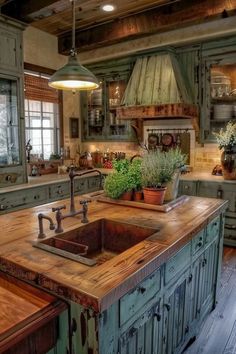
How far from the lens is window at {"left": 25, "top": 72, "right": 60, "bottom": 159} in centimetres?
453

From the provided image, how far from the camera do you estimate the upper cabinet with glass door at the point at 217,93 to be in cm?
406

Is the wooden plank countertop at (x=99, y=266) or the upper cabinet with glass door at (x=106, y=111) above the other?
the upper cabinet with glass door at (x=106, y=111)

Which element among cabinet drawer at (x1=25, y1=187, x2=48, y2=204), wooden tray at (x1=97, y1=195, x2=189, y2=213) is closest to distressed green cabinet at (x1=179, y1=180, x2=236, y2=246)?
wooden tray at (x1=97, y1=195, x2=189, y2=213)

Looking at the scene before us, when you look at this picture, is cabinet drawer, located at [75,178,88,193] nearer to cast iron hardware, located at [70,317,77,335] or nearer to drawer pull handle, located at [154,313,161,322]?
drawer pull handle, located at [154,313,161,322]

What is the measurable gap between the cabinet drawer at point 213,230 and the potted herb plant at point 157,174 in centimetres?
39

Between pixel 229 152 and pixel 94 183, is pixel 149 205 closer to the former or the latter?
pixel 229 152

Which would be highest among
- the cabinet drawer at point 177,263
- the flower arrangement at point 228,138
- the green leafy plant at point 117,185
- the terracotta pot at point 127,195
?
the flower arrangement at point 228,138

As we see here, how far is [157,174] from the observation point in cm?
229

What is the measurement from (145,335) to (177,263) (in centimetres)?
42

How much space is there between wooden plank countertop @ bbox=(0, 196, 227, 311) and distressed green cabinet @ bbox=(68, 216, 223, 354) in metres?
0.09

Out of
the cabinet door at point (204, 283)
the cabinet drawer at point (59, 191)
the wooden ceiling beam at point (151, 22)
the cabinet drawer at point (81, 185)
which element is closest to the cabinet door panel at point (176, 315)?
the cabinet door at point (204, 283)

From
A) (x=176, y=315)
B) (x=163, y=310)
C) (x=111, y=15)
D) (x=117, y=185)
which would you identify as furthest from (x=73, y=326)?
(x=111, y=15)

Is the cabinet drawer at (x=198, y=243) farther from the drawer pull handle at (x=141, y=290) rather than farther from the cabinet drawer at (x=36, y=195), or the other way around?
the cabinet drawer at (x=36, y=195)

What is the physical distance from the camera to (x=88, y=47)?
4793 millimetres
